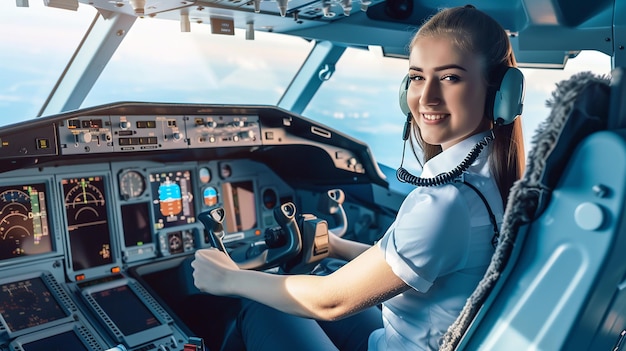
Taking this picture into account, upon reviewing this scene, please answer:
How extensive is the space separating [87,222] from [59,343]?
0.60 metres

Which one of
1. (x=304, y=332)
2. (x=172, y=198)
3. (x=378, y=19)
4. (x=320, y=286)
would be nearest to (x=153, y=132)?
(x=172, y=198)

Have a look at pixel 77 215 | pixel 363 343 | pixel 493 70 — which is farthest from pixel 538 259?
pixel 77 215

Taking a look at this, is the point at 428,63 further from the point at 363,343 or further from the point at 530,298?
the point at 363,343

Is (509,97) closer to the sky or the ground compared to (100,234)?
closer to the sky

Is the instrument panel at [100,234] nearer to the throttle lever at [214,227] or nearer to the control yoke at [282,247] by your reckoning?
the control yoke at [282,247]

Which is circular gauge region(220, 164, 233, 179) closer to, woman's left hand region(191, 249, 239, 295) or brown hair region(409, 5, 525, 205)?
woman's left hand region(191, 249, 239, 295)

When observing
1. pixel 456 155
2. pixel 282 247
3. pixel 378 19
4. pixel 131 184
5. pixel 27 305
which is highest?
pixel 378 19

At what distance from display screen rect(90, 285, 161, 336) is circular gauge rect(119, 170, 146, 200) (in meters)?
0.46

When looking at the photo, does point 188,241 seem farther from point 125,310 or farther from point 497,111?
point 497,111

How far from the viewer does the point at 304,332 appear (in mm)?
1538

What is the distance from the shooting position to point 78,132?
2.33 m

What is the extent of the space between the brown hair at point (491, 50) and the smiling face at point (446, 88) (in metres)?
0.02

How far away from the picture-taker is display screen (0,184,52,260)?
91.5 inches

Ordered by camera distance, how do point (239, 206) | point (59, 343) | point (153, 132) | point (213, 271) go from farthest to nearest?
point (239, 206), point (153, 132), point (59, 343), point (213, 271)
